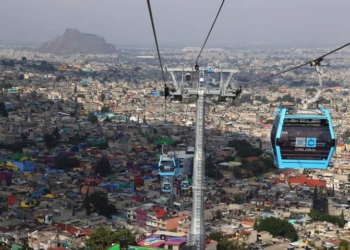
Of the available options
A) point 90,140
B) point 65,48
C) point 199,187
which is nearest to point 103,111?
point 90,140

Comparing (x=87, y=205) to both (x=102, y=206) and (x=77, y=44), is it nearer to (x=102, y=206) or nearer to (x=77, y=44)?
(x=102, y=206)

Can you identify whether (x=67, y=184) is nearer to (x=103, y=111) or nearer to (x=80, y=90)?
(x=103, y=111)

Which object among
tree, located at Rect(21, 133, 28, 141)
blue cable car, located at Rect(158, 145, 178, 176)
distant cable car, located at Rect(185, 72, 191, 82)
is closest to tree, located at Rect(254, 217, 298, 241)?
blue cable car, located at Rect(158, 145, 178, 176)

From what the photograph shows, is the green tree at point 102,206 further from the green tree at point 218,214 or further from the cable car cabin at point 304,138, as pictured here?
the cable car cabin at point 304,138

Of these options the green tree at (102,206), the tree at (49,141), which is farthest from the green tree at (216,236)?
the tree at (49,141)

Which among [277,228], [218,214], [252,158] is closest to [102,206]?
[218,214]

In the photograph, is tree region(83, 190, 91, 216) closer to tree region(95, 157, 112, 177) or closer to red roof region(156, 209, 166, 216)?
red roof region(156, 209, 166, 216)
